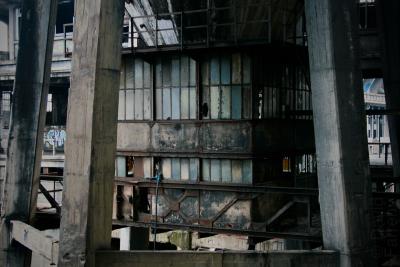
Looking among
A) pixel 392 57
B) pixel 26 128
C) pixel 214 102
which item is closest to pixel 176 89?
pixel 214 102

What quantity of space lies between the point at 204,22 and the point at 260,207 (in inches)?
215

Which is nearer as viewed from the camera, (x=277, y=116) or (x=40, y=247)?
(x=40, y=247)

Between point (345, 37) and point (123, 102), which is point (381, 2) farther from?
point (123, 102)

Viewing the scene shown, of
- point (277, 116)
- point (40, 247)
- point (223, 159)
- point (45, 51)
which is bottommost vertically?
point (40, 247)

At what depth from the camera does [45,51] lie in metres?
9.75

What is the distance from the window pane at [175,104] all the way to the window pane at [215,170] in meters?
1.72

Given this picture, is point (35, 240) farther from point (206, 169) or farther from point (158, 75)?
point (158, 75)

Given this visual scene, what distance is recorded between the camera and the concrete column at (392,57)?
11.9 m

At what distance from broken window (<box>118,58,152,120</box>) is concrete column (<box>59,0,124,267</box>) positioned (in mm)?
5180

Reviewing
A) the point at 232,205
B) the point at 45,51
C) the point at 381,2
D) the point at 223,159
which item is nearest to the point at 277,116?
the point at 223,159

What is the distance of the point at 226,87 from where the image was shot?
11523 millimetres

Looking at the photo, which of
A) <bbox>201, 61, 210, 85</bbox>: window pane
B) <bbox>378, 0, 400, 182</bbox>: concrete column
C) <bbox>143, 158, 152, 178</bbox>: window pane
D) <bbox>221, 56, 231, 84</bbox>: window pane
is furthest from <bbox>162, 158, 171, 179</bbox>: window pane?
<bbox>378, 0, 400, 182</bbox>: concrete column

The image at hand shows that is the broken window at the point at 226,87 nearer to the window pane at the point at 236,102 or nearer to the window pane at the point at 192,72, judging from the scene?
the window pane at the point at 236,102

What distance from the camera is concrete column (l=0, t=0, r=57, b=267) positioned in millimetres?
9820
